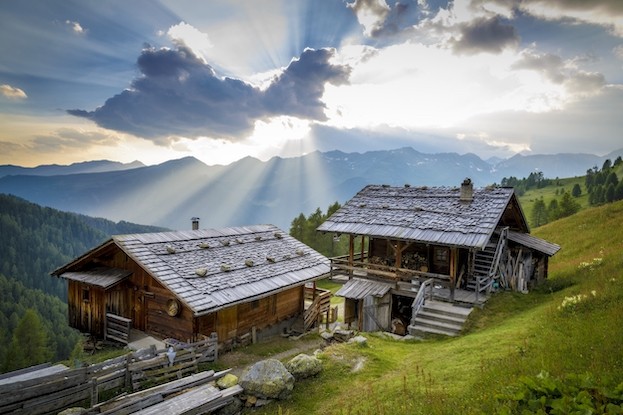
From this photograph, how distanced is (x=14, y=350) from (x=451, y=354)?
66390 millimetres

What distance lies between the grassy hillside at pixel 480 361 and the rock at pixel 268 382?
32 cm

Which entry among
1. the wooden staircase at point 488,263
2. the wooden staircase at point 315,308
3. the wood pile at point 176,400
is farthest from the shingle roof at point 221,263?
the wooden staircase at point 488,263

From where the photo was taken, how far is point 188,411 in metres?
10.3

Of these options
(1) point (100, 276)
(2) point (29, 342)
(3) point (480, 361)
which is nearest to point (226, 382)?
(3) point (480, 361)

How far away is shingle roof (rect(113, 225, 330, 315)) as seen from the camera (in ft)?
56.1

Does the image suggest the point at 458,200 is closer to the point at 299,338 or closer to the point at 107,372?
the point at 299,338

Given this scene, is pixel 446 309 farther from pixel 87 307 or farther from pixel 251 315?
pixel 87 307

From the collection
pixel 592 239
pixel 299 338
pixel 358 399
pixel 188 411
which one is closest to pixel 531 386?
pixel 358 399

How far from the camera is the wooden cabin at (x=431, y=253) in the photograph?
1983cm

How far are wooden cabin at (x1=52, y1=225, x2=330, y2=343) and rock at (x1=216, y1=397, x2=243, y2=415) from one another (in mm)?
4942

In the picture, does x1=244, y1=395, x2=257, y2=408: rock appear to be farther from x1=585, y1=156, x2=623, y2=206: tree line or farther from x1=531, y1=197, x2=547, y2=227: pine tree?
x1=531, y1=197, x2=547, y2=227: pine tree

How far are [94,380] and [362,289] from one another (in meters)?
13.6

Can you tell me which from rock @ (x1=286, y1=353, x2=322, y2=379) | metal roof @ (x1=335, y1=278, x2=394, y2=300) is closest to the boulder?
rock @ (x1=286, y1=353, x2=322, y2=379)

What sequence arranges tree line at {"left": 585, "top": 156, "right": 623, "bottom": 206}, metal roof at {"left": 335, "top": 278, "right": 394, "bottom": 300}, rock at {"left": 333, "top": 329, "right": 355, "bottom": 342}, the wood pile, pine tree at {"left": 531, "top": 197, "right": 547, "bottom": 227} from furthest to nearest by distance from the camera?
pine tree at {"left": 531, "top": 197, "right": 547, "bottom": 227}
tree line at {"left": 585, "top": 156, "right": 623, "bottom": 206}
metal roof at {"left": 335, "top": 278, "right": 394, "bottom": 300}
rock at {"left": 333, "top": 329, "right": 355, "bottom": 342}
the wood pile
